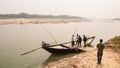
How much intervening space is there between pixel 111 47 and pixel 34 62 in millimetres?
7854

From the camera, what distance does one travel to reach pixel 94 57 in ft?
52.7

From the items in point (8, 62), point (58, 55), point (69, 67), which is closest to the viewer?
point (69, 67)

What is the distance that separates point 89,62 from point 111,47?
6.28 m

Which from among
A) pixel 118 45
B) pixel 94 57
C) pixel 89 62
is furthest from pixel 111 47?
pixel 89 62

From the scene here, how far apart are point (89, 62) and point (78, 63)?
812 millimetres

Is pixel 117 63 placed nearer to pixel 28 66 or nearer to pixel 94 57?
pixel 94 57

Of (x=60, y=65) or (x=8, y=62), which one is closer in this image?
(x=60, y=65)

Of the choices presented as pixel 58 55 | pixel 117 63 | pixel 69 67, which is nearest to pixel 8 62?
pixel 58 55

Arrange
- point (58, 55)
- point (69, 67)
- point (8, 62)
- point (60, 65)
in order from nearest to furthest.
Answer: point (69, 67), point (60, 65), point (8, 62), point (58, 55)

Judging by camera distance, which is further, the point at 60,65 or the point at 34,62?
the point at 34,62

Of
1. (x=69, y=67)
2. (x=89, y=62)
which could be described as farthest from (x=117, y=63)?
(x=69, y=67)

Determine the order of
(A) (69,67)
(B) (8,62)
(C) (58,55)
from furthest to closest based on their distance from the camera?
(C) (58,55) < (B) (8,62) < (A) (69,67)

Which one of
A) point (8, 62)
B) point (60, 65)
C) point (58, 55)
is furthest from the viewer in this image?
point (58, 55)

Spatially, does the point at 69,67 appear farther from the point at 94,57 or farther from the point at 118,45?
the point at 118,45
